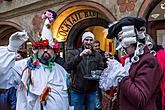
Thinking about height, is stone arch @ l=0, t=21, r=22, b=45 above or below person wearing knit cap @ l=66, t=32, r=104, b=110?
above

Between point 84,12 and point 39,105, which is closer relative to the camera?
point 39,105

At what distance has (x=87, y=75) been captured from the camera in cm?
474

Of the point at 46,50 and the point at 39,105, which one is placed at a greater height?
the point at 46,50

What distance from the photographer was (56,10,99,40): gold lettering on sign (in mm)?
8710

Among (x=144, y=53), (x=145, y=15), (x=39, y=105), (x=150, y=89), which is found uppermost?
(x=145, y=15)

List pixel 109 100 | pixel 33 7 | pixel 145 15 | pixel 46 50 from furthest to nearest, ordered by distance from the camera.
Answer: pixel 33 7
pixel 145 15
pixel 46 50
pixel 109 100

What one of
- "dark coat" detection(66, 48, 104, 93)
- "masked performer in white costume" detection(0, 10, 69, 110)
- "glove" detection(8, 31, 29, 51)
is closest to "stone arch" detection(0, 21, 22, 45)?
"dark coat" detection(66, 48, 104, 93)

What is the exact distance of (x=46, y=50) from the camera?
3.55 m

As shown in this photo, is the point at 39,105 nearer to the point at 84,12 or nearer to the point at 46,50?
the point at 46,50

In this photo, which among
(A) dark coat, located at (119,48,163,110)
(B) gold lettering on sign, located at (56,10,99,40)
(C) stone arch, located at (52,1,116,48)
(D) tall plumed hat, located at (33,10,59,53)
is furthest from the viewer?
(B) gold lettering on sign, located at (56,10,99,40)

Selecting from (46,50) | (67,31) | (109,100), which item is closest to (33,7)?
(67,31)

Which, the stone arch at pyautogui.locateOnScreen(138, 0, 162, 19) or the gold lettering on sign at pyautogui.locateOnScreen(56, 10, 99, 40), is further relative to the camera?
the gold lettering on sign at pyautogui.locateOnScreen(56, 10, 99, 40)

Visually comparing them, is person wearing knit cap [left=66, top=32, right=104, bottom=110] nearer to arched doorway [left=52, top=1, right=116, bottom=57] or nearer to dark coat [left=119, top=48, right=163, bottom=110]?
dark coat [left=119, top=48, right=163, bottom=110]

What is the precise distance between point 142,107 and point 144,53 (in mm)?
414
